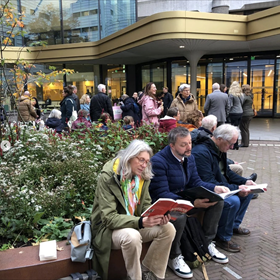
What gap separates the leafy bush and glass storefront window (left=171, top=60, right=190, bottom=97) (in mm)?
12457

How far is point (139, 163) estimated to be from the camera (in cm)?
284

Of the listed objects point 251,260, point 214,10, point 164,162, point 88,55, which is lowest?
point 251,260

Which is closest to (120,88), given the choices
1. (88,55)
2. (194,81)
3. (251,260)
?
(88,55)

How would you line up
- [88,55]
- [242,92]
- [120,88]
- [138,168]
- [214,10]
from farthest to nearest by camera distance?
1. [120,88]
2. [214,10]
3. [88,55]
4. [242,92]
5. [138,168]

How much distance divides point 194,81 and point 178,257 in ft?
42.2

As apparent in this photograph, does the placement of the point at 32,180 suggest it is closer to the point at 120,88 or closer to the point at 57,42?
the point at 57,42

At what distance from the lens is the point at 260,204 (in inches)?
197

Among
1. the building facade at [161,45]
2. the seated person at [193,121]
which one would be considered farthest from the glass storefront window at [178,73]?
the seated person at [193,121]

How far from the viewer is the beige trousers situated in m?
2.63

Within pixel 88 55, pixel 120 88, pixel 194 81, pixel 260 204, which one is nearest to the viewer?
pixel 260 204

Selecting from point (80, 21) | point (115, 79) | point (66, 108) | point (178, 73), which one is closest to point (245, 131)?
point (66, 108)

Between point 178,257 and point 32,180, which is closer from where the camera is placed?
point 178,257

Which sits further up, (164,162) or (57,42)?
(57,42)

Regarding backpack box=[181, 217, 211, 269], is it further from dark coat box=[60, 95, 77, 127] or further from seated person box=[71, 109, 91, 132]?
dark coat box=[60, 95, 77, 127]
